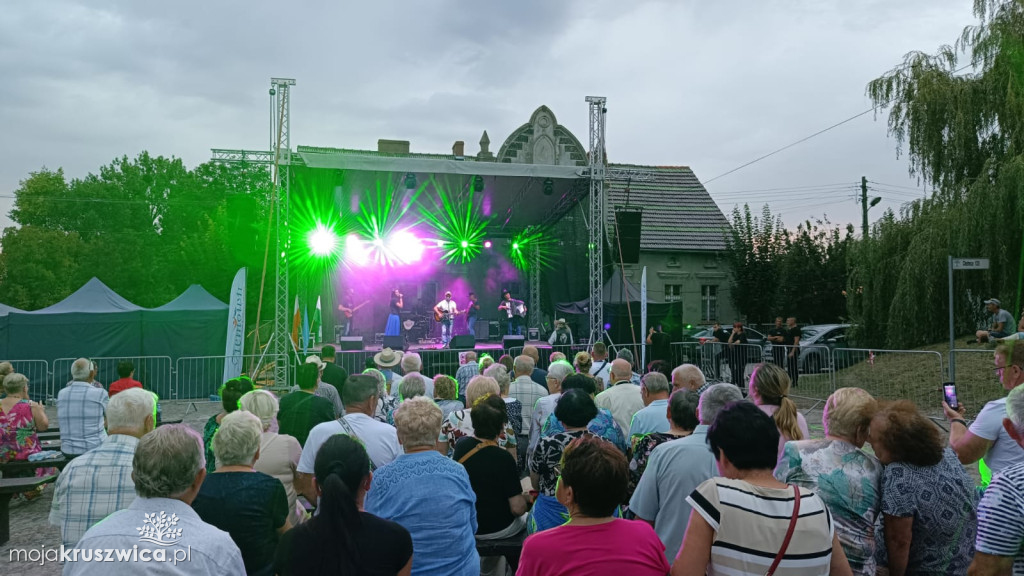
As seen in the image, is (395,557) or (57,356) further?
(57,356)

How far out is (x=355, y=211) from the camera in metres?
17.0

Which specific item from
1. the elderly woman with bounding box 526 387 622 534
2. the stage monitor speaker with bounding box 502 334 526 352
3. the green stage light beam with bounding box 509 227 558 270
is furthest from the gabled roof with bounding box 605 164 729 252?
the elderly woman with bounding box 526 387 622 534

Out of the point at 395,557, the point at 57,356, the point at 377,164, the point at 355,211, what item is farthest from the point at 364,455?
the point at 57,356

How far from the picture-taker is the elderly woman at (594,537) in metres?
1.88

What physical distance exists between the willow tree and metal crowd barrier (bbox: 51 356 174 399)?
55.1ft

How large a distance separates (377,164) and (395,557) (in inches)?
445

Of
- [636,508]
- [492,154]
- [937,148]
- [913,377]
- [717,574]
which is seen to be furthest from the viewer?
[492,154]

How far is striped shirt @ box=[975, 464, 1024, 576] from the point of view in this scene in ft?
6.65

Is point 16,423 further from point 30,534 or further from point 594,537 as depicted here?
point 594,537

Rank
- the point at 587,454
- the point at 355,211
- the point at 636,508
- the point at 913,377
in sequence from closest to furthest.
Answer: the point at 587,454
the point at 636,508
the point at 913,377
the point at 355,211

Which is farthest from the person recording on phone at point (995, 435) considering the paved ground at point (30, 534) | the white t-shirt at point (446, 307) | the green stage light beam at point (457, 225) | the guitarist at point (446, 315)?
the white t-shirt at point (446, 307)

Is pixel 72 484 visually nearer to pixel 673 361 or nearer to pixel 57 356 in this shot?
pixel 673 361

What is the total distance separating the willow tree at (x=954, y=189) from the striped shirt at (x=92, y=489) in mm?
15100

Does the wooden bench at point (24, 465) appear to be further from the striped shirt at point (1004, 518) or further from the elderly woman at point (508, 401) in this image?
the striped shirt at point (1004, 518)
